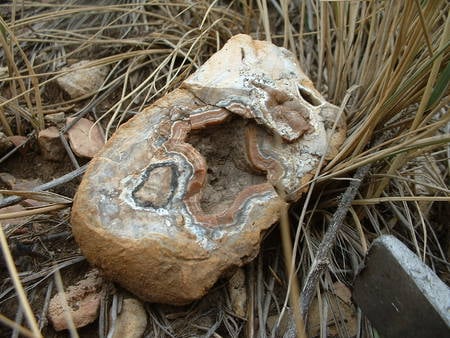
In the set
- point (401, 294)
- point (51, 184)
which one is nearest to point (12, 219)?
point (51, 184)

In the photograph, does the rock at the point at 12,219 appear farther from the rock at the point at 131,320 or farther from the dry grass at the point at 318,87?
the rock at the point at 131,320

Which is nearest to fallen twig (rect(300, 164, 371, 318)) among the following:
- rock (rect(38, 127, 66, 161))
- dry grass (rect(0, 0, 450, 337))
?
dry grass (rect(0, 0, 450, 337))

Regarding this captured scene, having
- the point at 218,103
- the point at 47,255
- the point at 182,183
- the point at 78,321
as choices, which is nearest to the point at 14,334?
the point at 78,321

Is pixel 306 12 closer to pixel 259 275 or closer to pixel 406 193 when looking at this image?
pixel 406 193

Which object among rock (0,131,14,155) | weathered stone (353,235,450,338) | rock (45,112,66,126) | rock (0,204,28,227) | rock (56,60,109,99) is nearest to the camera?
weathered stone (353,235,450,338)

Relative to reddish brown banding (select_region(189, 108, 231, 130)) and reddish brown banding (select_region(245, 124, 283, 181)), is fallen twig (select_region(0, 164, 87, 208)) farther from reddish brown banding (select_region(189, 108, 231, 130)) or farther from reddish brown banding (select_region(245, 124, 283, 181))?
reddish brown banding (select_region(245, 124, 283, 181))

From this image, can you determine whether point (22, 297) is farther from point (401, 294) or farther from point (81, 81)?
point (81, 81)
